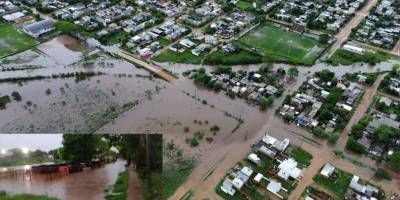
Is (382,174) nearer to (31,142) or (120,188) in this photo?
(120,188)

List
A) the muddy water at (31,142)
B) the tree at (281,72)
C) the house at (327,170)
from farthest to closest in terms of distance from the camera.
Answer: the tree at (281,72), the house at (327,170), the muddy water at (31,142)

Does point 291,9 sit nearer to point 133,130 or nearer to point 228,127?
point 228,127

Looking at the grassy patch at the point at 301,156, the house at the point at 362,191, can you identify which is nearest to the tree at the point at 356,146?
the grassy patch at the point at 301,156

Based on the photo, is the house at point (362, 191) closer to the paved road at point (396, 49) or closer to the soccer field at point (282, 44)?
the soccer field at point (282, 44)

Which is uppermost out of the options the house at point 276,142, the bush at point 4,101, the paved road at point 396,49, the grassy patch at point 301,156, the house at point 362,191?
the paved road at point 396,49

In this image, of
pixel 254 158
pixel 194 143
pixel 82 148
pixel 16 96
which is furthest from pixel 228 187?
pixel 16 96

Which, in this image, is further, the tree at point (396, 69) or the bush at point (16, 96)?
the tree at point (396, 69)
